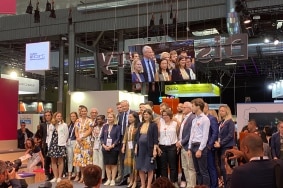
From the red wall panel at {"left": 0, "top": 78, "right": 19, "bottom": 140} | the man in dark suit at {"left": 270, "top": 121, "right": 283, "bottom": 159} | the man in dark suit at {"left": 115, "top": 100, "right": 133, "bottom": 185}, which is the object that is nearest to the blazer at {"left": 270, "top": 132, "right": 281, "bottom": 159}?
the man in dark suit at {"left": 270, "top": 121, "right": 283, "bottom": 159}

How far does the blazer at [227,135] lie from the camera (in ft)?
19.1

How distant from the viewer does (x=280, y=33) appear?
1207cm

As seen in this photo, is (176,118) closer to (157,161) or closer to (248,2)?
(157,161)

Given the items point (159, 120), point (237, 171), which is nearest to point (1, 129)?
point (159, 120)

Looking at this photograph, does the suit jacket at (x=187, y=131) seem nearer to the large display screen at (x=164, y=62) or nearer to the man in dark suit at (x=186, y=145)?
the man in dark suit at (x=186, y=145)

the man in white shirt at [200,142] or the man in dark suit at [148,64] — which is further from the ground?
the man in dark suit at [148,64]

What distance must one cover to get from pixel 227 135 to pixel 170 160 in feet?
3.36

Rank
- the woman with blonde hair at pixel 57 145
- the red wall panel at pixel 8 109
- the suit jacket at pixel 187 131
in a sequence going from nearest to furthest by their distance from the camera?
1. the suit jacket at pixel 187 131
2. the woman with blonde hair at pixel 57 145
3. the red wall panel at pixel 8 109

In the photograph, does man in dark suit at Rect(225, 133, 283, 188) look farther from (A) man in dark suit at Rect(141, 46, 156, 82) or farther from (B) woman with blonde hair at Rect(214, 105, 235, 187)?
(A) man in dark suit at Rect(141, 46, 156, 82)

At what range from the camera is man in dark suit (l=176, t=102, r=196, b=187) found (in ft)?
19.8

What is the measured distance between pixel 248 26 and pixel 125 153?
5.40 metres

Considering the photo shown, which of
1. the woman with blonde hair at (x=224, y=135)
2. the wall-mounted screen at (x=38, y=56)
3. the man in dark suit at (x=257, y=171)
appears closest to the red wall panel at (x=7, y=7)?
the woman with blonde hair at (x=224, y=135)

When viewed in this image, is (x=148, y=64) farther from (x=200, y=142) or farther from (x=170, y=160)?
(x=200, y=142)

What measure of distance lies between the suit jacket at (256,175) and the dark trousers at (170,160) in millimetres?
3891
